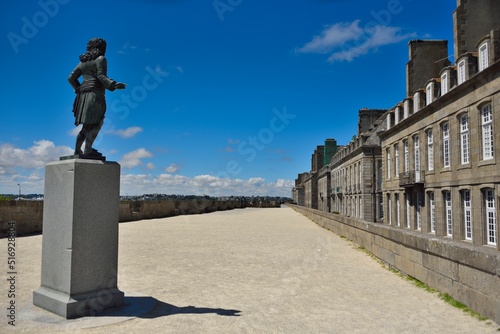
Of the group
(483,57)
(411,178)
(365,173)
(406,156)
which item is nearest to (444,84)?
(483,57)

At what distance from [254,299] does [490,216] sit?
17.3 m

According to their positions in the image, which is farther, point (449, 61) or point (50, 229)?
point (449, 61)

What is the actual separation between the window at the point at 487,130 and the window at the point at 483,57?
2.11 meters

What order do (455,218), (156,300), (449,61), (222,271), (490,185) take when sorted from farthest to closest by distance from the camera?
(449,61) < (455,218) < (490,185) < (222,271) < (156,300)

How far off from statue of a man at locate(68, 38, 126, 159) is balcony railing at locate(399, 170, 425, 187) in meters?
23.9

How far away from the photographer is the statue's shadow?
549 cm

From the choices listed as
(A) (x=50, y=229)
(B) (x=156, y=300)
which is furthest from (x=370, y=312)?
(A) (x=50, y=229)

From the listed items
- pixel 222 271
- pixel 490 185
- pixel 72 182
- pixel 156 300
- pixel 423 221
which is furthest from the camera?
pixel 423 221

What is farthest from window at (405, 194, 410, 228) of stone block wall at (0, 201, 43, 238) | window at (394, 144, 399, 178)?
stone block wall at (0, 201, 43, 238)

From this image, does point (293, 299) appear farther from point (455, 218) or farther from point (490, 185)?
point (455, 218)

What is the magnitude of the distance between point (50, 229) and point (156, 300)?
1.89m

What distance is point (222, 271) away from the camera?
9031 mm

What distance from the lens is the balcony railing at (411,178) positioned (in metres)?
26.0

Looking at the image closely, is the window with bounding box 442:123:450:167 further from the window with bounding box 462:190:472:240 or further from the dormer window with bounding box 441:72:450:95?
the window with bounding box 462:190:472:240
